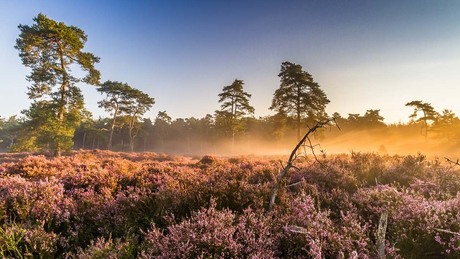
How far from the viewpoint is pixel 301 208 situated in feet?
10.3

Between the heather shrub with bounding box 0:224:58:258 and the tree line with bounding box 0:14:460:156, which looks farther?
the tree line with bounding box 0:14:460:156

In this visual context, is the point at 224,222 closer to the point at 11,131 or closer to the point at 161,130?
the point at 11,131

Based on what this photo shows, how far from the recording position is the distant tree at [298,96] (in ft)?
106

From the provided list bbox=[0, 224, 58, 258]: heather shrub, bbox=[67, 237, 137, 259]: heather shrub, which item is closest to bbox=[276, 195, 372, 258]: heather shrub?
bbox=[67, 237, 137, 259]: heather shrub

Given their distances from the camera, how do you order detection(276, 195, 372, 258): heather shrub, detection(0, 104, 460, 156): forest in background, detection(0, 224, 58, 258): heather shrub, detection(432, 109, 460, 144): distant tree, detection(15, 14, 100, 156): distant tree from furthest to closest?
1. detection(0, 104, 460, 156): forest in background
2. detection(432, 109, 460, 144): distant tree
3. detection(15, 14, 100, 156): distant tree
4. detection(0, 224, 58, 258): heather shrub
5. detection(276, 195, 372, 258): heather shrub

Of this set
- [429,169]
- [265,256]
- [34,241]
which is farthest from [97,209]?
[429,169]

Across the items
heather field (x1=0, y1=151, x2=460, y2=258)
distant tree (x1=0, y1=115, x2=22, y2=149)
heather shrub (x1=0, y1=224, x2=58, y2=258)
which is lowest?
heather shrub (x1=0, y1=224, x2=58, y2=258)

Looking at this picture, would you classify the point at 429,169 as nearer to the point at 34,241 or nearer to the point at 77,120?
the point at 34,241

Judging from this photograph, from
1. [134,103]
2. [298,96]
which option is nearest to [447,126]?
[298,96]

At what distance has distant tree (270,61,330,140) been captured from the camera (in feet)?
106

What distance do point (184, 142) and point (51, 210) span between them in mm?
93995

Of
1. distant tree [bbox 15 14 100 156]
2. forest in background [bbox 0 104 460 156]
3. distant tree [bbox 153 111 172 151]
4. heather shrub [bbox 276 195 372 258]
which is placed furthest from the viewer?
distant tree [bbox 153 111 172 151]

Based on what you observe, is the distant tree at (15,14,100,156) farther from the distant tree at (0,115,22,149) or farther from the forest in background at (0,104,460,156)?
the forest in background at (0,104,460,156)

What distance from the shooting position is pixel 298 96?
3266cm
